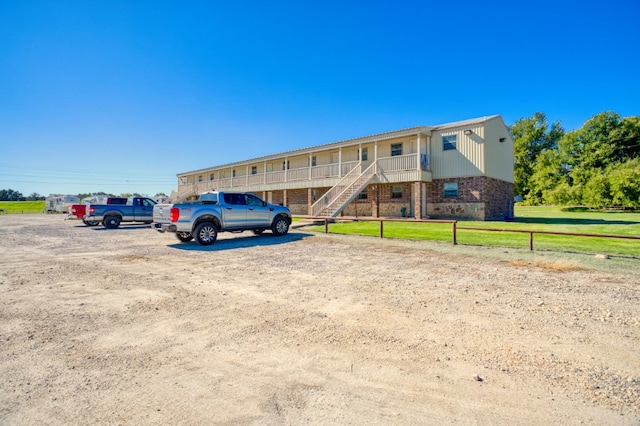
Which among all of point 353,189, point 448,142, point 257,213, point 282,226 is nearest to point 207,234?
point 257,213

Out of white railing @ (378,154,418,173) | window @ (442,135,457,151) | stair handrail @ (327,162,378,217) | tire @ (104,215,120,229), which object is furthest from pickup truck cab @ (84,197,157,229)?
window @ (442,135,457,151)

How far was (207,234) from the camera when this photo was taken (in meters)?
11.0

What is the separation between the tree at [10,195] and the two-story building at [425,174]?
12843 cm

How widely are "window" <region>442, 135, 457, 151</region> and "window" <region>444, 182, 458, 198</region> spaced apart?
229 cm

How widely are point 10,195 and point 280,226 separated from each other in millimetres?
140083

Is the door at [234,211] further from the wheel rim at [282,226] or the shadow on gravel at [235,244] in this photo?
the wheel rim at [282,226]

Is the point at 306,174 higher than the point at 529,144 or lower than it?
lower

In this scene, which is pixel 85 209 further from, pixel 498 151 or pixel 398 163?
pixel 498 151

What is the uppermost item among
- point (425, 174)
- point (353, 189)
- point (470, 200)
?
point (425, 174)

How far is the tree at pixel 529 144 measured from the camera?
166ft

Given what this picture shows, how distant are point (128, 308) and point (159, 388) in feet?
8.09

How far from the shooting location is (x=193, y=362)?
305 centimetres

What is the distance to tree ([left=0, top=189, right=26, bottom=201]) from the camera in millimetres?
106188

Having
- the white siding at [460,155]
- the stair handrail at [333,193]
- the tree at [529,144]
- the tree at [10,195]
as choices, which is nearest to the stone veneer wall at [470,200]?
the white siding at [460,155]
